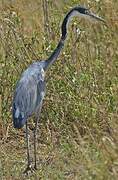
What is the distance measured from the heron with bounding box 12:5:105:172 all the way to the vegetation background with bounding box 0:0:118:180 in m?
0.34

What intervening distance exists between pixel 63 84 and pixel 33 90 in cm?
64

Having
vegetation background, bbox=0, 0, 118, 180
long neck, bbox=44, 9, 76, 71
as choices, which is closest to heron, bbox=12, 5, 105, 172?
long neck, bbox=44, 9, 76, 71

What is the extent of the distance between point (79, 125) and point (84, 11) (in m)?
1.06

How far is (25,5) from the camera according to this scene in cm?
984

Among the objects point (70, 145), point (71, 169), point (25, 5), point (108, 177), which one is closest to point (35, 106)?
point (70, 145)

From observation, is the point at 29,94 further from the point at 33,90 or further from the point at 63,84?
the point at 63,84

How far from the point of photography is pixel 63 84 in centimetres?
693

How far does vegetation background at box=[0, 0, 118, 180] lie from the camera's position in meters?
6.39

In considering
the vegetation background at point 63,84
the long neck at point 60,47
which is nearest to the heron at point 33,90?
the long neck at point 60,47

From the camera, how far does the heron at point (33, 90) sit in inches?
241

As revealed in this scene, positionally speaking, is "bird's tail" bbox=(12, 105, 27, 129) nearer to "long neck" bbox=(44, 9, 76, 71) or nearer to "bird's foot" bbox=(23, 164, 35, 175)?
"bird's foot" bbox=(23, 164, 35, 175)

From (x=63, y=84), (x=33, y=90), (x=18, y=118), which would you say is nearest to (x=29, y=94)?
(x=33, y=90)

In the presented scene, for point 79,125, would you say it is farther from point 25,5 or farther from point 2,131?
point 25,5

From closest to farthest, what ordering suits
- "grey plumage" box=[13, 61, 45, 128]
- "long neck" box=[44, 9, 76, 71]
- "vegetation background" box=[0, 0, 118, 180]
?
1. "grey plumage" box=[13, 61, 45, 128]
2. "vegetation background" box=[0, 0, 118, 180]
3. "long neck" box=[44, 9, 76, 71]
